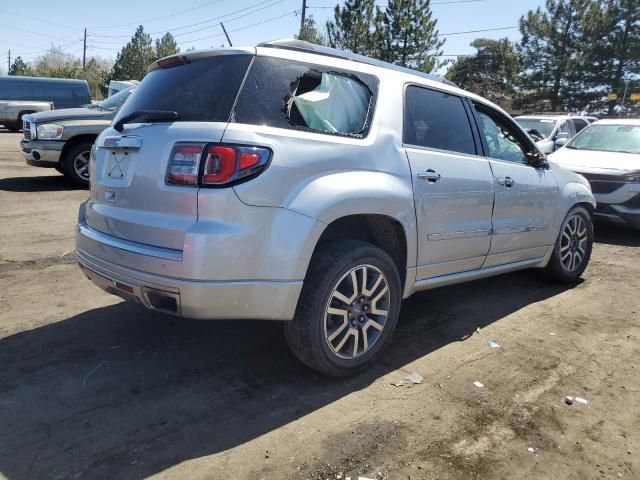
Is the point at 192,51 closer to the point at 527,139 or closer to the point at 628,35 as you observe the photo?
the point at 527,139

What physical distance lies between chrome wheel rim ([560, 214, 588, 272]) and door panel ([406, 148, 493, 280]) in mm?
1527

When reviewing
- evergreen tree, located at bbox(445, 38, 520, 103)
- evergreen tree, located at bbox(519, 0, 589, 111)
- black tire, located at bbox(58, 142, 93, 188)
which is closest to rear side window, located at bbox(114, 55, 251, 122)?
black tire, located at bbox(58, 142, 93, 188)

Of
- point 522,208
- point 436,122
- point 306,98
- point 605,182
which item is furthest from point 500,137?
point 605,182

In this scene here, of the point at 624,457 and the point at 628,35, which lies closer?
the point at 624,457

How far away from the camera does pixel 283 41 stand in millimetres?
3281

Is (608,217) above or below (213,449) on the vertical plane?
above

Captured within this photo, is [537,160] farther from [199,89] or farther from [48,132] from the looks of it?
[48,132]

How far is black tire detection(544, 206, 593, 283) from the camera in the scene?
16.7 feet

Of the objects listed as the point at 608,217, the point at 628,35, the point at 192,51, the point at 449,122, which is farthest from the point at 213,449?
the point at 628,35

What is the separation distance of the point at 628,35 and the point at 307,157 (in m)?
47.0

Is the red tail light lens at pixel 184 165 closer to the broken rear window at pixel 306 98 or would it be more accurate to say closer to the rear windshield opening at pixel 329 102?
the broken rear window at pixel 306 98

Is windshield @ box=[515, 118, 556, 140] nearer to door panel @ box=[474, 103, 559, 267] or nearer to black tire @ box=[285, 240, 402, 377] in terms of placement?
door panel @ box=[474, 103, 559, 267]

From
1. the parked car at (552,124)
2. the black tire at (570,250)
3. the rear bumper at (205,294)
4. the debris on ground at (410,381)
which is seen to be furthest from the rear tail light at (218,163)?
the parked car at (552,124)

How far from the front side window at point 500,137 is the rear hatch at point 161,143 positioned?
2.16 m
